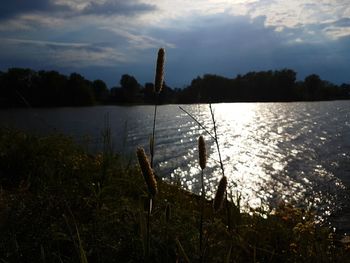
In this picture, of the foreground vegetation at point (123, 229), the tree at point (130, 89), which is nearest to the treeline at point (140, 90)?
the tree at point (130, 89)

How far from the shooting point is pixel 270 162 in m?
19.1

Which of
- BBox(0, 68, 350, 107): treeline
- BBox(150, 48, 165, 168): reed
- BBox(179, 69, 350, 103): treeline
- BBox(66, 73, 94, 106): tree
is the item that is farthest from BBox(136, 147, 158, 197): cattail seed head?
BBox(179, 69, 350, 103): treeline

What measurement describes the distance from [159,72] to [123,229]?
8.04ft

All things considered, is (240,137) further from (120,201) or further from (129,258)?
(129,258)

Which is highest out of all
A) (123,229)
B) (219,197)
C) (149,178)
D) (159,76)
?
(159,76)

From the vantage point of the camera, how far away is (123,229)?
13.8ft

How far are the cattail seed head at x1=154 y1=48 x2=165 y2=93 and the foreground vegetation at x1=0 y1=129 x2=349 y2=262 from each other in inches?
29.8

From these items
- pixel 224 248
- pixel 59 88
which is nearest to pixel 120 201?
pixel 224 248

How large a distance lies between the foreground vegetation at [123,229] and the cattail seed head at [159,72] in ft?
2.49

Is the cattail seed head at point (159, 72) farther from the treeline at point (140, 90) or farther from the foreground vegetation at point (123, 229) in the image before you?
the treeline at point (140, 90)

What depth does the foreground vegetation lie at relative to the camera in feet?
12.0

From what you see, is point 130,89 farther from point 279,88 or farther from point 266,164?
point 266,164

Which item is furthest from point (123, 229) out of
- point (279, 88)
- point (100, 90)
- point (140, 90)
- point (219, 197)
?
point (279, 88)

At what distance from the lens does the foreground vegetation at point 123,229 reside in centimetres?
366
